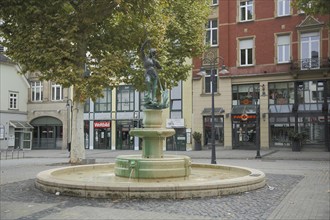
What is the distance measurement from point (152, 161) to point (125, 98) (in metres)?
32.9

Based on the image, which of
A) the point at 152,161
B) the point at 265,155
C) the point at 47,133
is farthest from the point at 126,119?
the point at 152,161

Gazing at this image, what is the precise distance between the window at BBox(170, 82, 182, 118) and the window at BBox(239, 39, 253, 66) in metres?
6.64

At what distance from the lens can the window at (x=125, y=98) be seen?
44059mm

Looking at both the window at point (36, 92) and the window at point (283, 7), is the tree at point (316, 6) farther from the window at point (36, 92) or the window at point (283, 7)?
the window at point (36, 92)

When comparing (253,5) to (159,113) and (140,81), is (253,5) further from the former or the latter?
(159,113)

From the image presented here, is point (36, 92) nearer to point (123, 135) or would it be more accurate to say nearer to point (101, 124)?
point (101, 124)

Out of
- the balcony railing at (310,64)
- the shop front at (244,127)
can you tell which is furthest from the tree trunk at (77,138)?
the balcony railing at (310,64)

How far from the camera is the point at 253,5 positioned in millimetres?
37406

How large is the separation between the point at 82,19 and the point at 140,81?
885 centimetres

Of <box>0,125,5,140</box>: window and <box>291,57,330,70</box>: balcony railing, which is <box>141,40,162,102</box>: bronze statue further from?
<box>0,125,5,140</box>: window

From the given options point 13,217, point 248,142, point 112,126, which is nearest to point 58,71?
point 13,217

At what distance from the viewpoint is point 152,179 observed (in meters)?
11.8

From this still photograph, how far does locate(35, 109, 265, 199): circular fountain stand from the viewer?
404 inches

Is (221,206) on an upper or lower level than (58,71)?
lower
